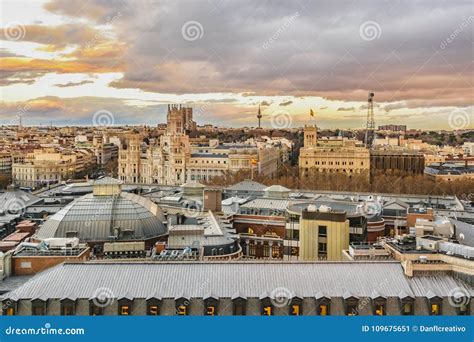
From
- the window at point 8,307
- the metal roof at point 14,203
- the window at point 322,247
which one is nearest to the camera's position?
the window at point 8,307

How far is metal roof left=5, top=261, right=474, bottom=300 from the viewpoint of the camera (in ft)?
60.7

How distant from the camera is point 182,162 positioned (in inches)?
3639

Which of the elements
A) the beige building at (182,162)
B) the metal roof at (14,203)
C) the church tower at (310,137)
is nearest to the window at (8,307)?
the metal roof at (14,203)

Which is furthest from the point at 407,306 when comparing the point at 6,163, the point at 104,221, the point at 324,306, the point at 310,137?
the point at 6,163

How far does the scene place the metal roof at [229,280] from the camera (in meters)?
18.5

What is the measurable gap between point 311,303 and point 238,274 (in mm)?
2656

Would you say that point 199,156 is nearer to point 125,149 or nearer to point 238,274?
point 125,149

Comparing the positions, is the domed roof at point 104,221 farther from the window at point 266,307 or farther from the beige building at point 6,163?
the beige building at point 6,163

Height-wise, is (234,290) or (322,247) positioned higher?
(234,290)

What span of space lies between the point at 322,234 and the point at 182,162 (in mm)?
64160

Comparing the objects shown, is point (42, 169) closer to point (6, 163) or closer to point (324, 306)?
point (6, 163)

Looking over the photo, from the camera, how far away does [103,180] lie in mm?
32500

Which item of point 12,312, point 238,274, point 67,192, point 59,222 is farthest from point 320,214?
point 67,192

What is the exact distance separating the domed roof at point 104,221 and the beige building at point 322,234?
742 centimetres
